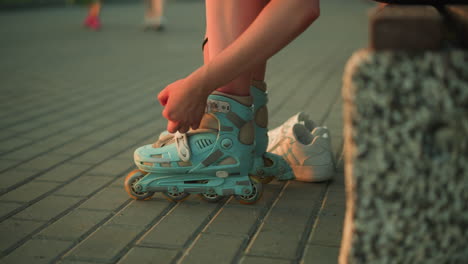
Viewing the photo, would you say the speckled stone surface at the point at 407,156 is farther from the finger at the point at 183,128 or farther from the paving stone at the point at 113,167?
the paving stone at the point at 113,167

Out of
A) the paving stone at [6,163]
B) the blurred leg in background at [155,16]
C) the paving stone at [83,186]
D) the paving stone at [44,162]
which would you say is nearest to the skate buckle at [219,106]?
the paving stone at [83,186]

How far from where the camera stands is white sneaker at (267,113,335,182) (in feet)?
7.45

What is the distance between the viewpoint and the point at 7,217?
1.99 metres

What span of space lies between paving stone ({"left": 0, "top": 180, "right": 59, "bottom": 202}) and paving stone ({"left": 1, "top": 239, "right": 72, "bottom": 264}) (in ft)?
1.46

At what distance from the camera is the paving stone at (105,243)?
167 centimetres

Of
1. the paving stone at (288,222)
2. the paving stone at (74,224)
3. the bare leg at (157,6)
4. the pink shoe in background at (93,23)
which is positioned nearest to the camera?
the paving stone at (288,222)

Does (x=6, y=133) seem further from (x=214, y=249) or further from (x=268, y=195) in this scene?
(x=214, y=249)

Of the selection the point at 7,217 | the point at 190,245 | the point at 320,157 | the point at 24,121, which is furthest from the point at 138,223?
the point at 24,121

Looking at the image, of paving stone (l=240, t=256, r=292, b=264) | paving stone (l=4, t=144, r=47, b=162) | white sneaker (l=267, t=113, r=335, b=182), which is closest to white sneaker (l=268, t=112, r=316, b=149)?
white sneaker (l=267, t=113, r=335, b=182)

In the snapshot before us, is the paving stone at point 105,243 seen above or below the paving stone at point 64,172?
above

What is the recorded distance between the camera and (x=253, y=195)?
6.72 ft

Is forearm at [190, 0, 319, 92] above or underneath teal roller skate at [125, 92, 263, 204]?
above

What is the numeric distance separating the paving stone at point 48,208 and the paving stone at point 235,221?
588 millimetres

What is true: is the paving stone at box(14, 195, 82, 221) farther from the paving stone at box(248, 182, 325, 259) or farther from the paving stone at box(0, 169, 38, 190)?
the paving stone at box(248, 182, 325, 259)
